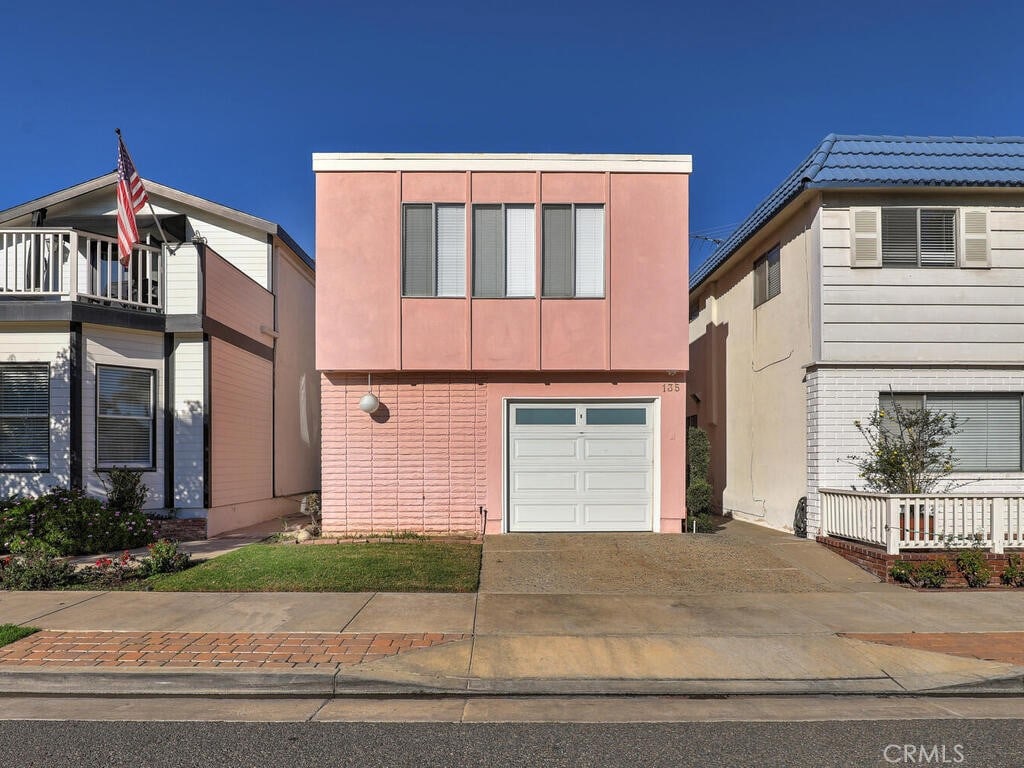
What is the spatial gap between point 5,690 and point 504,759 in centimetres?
410

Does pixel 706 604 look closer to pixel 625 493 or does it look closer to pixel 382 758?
pixel 625 493

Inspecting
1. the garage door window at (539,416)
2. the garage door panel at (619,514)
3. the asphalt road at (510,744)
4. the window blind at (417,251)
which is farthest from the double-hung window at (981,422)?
the window blind at (417,251)

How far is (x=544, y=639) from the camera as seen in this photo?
6.36m

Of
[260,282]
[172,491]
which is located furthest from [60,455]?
[260,282]

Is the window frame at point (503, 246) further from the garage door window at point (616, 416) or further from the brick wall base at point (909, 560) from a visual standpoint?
the brick wall base at point (909, 560)

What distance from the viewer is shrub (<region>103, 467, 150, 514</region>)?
36.8 feet

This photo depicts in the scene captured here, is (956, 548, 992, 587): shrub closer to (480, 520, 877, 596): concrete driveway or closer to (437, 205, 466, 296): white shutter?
(480, 520, 877, 596): concrete driveway

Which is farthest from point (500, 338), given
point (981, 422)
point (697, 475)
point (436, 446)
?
point (981, 422)

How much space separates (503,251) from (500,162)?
1.46 metres

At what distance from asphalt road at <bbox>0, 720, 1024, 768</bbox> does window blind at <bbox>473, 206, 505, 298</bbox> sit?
7.59 metres

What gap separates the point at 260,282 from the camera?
1540 centimetres

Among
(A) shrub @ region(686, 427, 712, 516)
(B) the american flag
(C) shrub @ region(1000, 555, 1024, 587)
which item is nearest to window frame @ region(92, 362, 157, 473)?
(B) the american flag

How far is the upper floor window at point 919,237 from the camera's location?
425 inches

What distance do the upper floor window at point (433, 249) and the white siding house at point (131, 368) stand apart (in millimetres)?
3995
